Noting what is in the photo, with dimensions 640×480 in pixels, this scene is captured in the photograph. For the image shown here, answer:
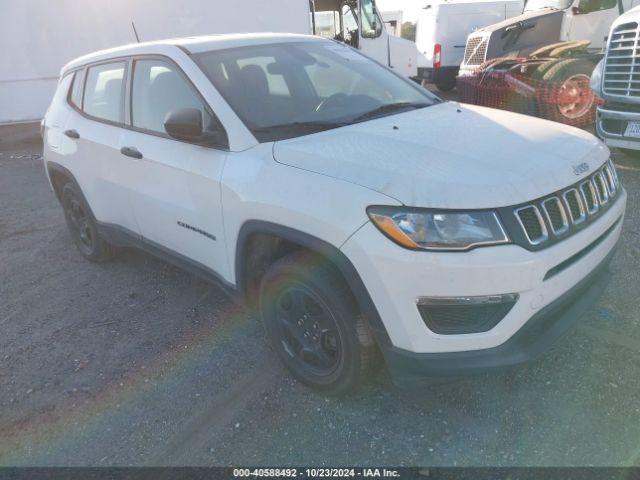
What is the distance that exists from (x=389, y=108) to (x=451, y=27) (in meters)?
11.4

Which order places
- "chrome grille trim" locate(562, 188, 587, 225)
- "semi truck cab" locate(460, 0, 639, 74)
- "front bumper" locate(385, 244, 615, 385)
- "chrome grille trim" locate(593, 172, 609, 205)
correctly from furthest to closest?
"semi truck cab" locate(460, 0, 639, 74) < "chrome grille trim" locate(593, 172, 609, 205) < "chrome grille trim" locate(562, 188, 587, 225) < "front bumper" locate(385, 244, 615, 385)

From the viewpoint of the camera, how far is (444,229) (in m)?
2.04

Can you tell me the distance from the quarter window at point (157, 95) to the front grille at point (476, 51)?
8.05 m

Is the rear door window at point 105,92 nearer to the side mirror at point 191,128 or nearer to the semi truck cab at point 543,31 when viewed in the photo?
the side mirror at point 191,128

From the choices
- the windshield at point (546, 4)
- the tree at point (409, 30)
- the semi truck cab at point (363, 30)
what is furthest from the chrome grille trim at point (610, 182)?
the tree at point (409, 30)

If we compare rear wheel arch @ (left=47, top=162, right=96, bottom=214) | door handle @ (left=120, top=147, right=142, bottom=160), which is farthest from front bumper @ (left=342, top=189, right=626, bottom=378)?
rear wheel arch @ (left=47, top=162, right=96, bottom=214)

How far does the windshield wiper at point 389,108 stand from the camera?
3009 millimetres

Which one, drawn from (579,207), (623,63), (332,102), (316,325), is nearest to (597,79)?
(623,63)

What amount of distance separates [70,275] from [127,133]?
5.54 ft

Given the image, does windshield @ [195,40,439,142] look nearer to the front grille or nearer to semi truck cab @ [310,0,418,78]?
the front grille

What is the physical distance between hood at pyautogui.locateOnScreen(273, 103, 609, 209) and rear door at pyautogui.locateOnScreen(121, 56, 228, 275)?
531mm

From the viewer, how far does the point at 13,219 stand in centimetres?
633

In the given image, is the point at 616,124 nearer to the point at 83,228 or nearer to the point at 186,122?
the point at 186,122

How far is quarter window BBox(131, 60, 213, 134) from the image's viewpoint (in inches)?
120
